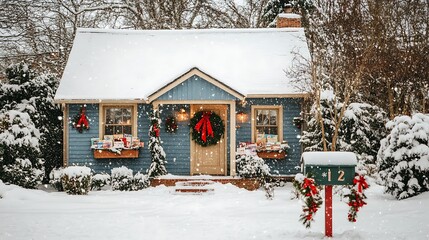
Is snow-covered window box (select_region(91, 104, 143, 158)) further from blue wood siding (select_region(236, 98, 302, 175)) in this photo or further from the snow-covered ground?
blue wood siding (select_region(236, 98, 302, 175))

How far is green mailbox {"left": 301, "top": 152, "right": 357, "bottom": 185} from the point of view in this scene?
7.99m

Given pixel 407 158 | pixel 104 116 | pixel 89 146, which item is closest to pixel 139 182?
pixel 89 146

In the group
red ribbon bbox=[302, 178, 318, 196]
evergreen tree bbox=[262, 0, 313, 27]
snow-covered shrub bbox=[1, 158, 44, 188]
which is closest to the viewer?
red ribbon bbox=[302, 178, 318, 196]

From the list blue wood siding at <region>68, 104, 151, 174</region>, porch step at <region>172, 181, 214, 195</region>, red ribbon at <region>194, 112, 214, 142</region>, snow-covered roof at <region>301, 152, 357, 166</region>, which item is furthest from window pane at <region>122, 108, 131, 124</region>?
snow-covered roof at <region>301, 152, 357, 166</region>

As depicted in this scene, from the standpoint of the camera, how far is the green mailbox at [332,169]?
799cm

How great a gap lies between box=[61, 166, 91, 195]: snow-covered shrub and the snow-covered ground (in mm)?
293

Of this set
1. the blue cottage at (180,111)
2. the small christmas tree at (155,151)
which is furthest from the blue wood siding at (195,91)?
the small christmas tree at (155,151)

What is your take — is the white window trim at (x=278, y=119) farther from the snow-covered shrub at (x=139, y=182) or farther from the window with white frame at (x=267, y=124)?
the snow-covered shrub at (x=139, y=182)

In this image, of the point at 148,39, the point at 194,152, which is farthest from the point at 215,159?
the point at 148,39

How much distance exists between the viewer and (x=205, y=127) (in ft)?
52.6

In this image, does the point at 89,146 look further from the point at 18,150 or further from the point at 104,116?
the point at 18,150

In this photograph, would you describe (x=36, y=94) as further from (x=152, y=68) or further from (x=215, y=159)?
(x=215, y=159)

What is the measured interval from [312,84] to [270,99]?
1732mm

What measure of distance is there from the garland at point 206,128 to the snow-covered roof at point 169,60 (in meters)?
1.33
